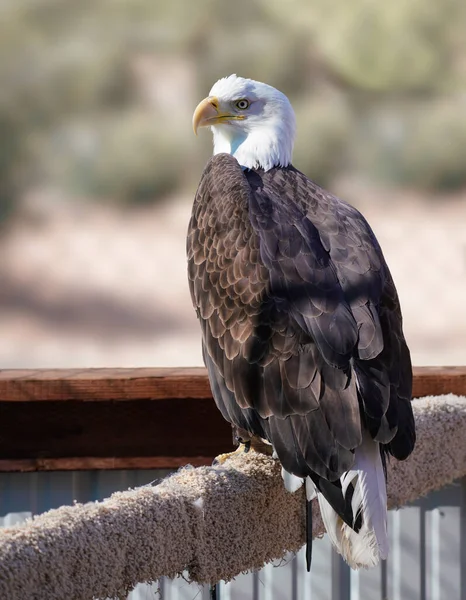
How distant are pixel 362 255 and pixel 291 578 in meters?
1.04

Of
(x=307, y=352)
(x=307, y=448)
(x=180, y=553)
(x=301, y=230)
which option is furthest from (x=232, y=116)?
(x=180, y=553)

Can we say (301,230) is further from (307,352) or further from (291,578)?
(291,578)

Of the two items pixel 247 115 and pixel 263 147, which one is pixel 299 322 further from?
pixel 247 115

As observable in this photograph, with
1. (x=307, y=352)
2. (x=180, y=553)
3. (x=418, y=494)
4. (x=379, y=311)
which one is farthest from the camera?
(x=418, y=494)

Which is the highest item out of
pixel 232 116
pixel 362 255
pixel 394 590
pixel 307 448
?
pixel 232 116

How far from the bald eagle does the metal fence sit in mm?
667

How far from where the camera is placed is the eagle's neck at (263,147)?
8.75ft

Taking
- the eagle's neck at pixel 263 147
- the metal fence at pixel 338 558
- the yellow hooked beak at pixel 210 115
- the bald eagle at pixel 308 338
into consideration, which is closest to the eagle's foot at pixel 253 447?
the bald eagle at pixel 308 338

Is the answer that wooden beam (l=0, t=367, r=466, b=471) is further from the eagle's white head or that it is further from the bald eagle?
the eagle's white head

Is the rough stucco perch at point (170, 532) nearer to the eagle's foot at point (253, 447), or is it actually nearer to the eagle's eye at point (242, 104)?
the eagle's foot at point (253, 447)

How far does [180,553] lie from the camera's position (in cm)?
155

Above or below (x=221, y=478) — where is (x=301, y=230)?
A: above

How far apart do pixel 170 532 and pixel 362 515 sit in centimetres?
36

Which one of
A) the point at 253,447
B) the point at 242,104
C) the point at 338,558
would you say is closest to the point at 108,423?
the point at 253,447
